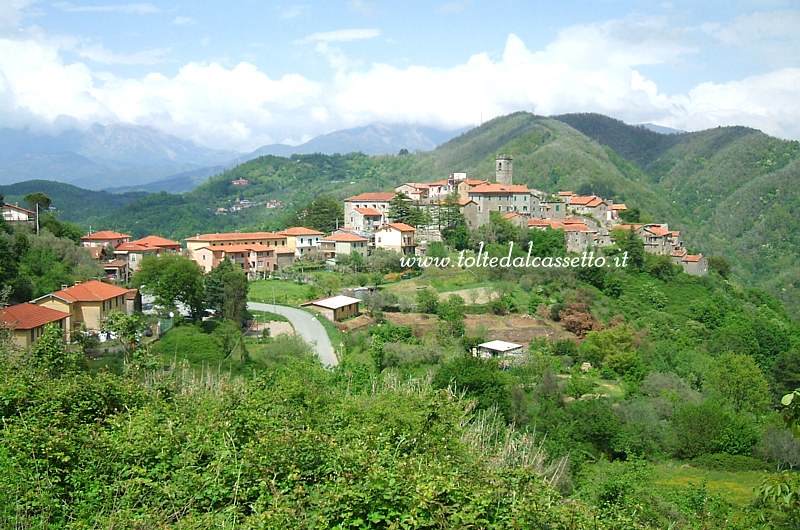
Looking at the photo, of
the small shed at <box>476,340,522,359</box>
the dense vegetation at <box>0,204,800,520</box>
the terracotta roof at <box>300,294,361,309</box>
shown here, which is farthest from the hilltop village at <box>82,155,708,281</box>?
the small shed at <box>476,340,522,359</box>

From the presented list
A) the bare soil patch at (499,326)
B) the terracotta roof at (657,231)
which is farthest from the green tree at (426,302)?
the terracotta roof at (657,231)

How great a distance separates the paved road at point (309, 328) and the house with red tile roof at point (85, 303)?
6.46 meters

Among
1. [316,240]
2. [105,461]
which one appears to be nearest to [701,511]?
[105,461]

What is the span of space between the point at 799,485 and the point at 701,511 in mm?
9700

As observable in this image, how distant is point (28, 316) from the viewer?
18.1m

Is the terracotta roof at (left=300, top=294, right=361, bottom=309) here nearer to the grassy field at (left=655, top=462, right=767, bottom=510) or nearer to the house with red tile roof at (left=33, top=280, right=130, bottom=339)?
the house with red tile roof at (left=33, top=280, right=130, bottom=339)

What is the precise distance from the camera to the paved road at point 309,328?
2253cm

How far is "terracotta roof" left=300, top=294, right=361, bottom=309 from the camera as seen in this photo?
28172mm

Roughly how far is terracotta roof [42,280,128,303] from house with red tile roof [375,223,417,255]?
18.1 metres

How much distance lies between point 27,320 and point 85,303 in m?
3.61

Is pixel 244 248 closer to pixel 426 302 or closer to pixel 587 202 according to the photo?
pixel 426 302

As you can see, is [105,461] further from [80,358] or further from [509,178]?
[509,178]

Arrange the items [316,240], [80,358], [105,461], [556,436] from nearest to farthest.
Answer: [105,461] < [80,358] < [556,436] < [316,240]

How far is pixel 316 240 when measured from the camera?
134 feet
